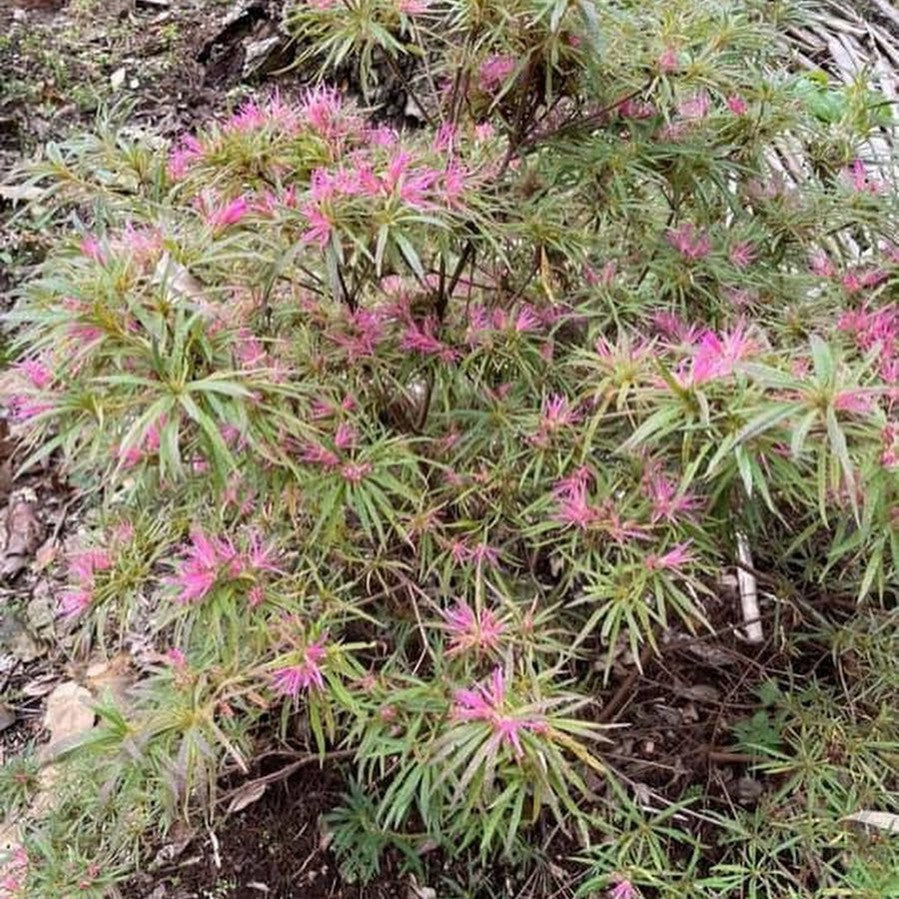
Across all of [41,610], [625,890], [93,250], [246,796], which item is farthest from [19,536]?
[625,890]

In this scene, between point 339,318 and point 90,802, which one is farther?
point 90,802

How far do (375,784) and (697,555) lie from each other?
66 centimetres

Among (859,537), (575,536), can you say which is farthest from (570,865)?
(859,537)

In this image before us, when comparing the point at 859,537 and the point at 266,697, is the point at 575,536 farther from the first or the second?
the point at 266,697

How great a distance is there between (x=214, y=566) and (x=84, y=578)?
22 centimetres

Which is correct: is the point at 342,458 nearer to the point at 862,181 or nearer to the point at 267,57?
the point at 862,181

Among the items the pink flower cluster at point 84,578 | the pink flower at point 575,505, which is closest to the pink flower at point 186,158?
the pink flower cluster at point 84,578

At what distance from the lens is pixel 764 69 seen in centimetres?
142

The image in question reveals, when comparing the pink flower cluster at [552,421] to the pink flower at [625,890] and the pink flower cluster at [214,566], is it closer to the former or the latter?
the pink flower cluster at [214,566]

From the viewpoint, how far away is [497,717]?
958 mm

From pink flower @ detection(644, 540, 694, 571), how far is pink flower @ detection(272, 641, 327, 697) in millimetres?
361

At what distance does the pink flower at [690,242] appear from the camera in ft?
4.26

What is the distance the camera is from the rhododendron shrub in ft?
3.10

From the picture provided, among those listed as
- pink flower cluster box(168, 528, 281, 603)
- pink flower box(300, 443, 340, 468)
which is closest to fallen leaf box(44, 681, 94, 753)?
pink flower cluster box(168, 528, 281, 603)
